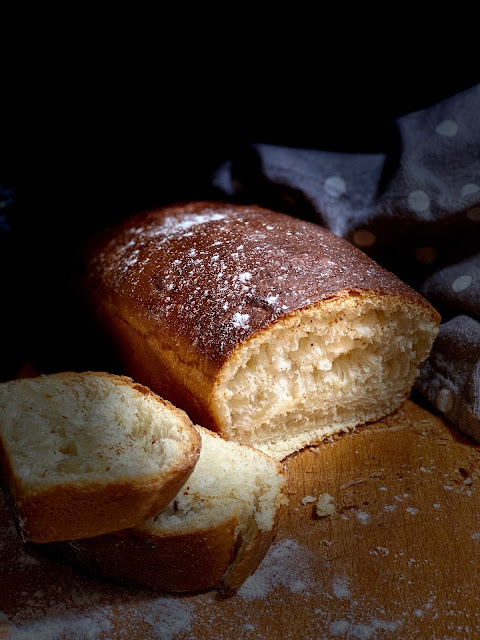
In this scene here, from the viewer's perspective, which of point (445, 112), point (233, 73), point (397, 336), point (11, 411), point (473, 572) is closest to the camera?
point (473, 572)

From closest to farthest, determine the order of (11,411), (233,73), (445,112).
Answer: (11,411)
(445,112)
(233,73)

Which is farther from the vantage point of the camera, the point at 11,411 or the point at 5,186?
the point at 5,186

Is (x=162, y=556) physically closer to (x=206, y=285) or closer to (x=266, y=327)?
(x=266, y=327)

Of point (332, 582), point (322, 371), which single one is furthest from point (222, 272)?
point (332, 582)

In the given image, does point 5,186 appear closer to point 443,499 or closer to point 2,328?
point 2,328

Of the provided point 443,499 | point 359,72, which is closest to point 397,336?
point 443,499

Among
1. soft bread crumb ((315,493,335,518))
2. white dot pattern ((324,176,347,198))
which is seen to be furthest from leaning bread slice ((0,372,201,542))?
white dot pattern ((324,176,347,198))

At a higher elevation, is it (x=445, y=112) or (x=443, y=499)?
(x=445, y=112)

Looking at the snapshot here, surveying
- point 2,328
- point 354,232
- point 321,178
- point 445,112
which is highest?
point 445,112
